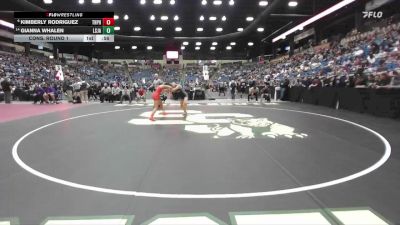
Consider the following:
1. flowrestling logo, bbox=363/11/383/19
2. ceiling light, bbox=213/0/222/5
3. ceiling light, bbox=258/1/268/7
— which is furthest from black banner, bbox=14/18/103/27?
flowrestling logo, bbox=363/11/383/19

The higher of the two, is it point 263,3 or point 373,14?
point 263,3

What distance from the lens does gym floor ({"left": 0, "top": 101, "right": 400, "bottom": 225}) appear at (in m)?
3.62

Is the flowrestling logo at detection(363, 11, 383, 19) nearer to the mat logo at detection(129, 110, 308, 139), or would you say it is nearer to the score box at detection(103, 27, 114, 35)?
the score box at detection(103, 27, 114, 35)

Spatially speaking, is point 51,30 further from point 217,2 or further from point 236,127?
point 217,2

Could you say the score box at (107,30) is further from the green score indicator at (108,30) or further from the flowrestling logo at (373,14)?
the flowrestling logo at (373,14)

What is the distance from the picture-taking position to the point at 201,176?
196 inches

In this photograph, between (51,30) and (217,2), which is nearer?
(51,30)

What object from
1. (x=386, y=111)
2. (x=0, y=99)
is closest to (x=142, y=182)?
(x=386, y=111)

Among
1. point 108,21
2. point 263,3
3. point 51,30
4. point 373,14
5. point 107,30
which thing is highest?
point 263,3

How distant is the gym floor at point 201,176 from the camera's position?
3.62 meters

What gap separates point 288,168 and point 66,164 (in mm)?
3293
